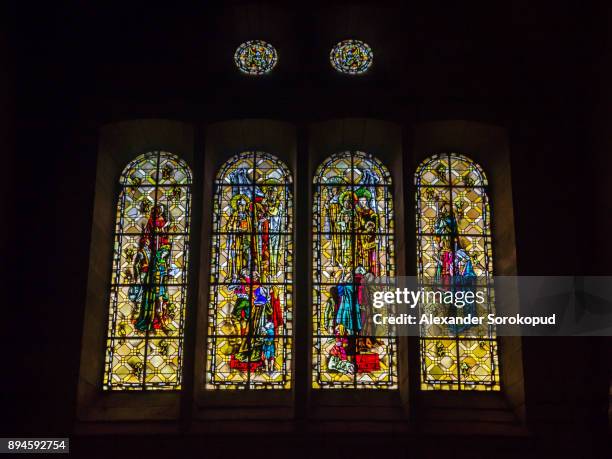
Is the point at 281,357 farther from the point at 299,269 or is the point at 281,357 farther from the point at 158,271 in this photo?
the point at 158,271

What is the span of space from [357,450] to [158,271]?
3279 mm

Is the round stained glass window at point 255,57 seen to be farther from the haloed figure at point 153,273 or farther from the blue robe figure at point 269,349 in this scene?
the blue robe figure at point 269,349

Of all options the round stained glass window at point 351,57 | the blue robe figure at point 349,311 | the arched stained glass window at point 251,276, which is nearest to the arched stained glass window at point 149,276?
the arched stained glass window at point 251,276

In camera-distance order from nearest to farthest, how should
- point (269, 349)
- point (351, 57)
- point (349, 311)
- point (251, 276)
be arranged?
point (269, 349), point (349, 311), point (251, 276), point (351, 57)

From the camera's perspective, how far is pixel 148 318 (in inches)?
446

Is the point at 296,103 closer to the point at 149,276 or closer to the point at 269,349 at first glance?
the point at 149,276

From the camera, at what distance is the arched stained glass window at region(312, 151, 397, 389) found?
11.1 meters

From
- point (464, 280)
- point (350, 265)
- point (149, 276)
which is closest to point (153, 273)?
point (149, 276)

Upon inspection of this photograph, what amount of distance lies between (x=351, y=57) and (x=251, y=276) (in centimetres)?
299

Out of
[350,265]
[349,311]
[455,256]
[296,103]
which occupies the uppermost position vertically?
[296,103]

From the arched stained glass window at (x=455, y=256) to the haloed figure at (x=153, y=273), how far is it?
3029mm

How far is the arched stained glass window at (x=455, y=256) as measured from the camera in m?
11.2

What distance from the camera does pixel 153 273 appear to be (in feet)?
38.0

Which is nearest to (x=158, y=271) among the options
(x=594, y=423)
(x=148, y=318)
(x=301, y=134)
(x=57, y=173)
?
(x=148, y=318)
